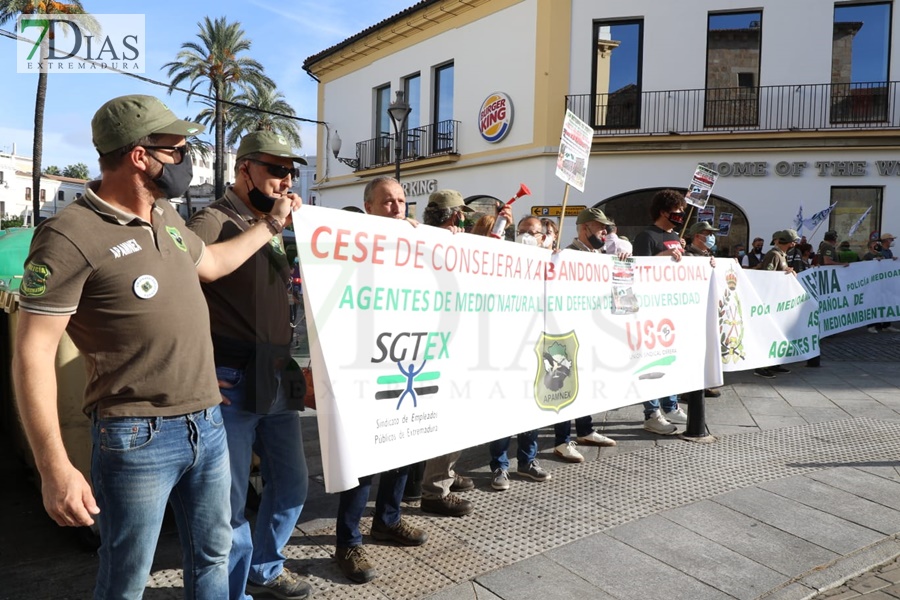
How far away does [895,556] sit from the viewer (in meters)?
3.55

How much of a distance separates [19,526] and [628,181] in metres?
15.7

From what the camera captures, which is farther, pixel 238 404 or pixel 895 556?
pixel 895 556

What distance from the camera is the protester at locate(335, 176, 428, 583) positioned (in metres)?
3.26

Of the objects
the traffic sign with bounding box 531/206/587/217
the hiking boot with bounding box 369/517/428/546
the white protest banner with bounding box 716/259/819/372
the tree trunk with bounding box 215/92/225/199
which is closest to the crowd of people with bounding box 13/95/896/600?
the hiking boot with bounding box 369/517/428/546

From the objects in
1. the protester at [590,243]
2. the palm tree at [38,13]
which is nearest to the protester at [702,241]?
the protester at [590,243]

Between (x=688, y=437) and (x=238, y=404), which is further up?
(x=238, y=404)

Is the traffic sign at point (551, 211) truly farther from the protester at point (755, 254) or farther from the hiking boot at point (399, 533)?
the hiking boot at point (399, 533)

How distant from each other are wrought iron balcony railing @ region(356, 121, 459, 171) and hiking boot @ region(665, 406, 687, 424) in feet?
47.8

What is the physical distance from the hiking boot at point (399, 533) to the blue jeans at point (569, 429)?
1.67m

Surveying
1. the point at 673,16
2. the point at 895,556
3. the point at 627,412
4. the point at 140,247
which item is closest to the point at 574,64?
the point at 673,16

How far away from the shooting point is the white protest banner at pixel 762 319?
624 cm

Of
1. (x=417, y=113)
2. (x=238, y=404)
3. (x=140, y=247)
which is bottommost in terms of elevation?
(x=238, y=404)

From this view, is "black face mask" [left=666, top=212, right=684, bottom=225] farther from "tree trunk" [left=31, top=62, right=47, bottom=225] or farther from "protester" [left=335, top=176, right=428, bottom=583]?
"tree trunk" [left=31, top=62, right=47, bottom=225]

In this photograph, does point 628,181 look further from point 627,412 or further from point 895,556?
point 895,556
